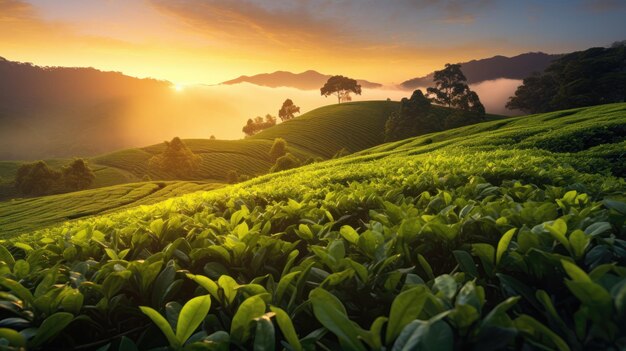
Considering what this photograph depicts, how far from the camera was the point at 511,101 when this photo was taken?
78750 mm

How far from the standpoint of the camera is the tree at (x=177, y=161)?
234 ft

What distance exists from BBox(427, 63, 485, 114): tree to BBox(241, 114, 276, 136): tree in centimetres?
8727

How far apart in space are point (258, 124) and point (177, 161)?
83.4m

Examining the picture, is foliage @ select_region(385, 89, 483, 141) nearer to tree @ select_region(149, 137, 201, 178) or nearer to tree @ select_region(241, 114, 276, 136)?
tree @ select_region(149, 137, 201, 178)

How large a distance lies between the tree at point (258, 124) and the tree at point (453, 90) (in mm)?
87270

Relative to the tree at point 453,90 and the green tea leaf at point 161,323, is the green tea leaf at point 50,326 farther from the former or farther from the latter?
the tree at point 453,90

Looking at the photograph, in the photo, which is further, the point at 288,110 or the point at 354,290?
the point at 288,110

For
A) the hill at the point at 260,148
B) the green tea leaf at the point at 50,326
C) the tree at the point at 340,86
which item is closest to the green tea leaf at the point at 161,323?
the green tea leaf at the point at 50,326

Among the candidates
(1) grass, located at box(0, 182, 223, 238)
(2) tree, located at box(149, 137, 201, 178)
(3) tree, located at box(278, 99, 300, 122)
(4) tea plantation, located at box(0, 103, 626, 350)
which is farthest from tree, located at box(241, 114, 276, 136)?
(4) tea plantation, located at box(0, 103, 626, 350)

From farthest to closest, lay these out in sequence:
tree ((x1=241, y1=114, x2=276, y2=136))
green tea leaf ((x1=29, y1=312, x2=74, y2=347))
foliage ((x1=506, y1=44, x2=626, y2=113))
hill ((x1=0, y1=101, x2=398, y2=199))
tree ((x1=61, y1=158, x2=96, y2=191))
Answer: tree ((x1=241, y1=114, x2=276, y2=136)), hill ((x1=0, y1=101, x2=398, y2=199)), tree ((x1=61, y1=158, x2=96, y2=191)), foliage ((x1=506, y1=44, x2=626, y2=113)), green tea leaf ((x1=29, y1=312, x2=74, y2=347))

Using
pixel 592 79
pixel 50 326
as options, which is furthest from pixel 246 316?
pixel 592 79

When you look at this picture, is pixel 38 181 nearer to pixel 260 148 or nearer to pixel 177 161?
pixel 177 161

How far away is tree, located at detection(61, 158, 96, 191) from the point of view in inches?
2518

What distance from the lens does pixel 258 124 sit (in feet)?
502
